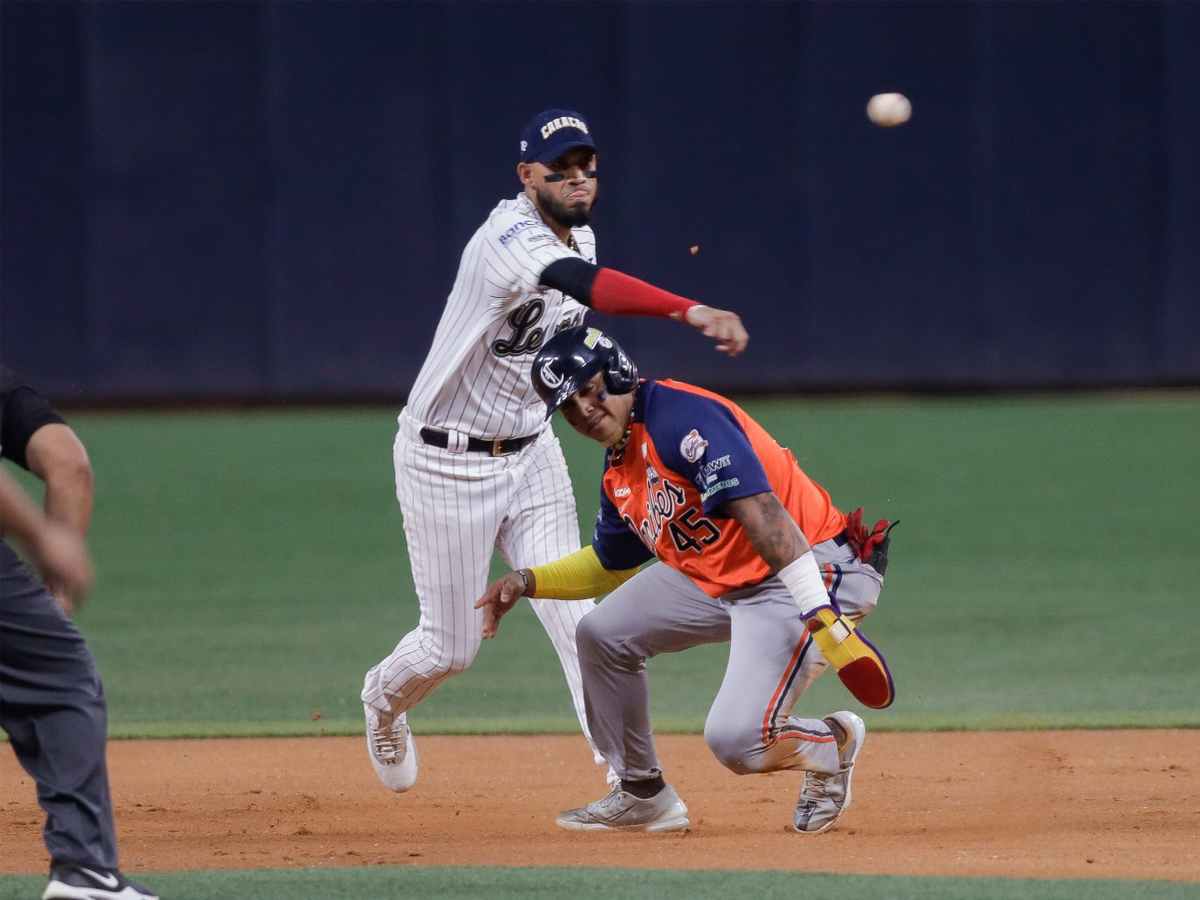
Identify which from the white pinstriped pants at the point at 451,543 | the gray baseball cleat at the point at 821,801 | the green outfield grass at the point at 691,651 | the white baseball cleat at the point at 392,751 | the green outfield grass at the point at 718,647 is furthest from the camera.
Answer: the green outfield grass at the point at 718,647

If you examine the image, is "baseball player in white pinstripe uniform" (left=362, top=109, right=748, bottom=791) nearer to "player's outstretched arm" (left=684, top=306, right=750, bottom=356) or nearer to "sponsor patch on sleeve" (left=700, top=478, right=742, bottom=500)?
"player's outstretched arm" (left=684, top=306, right=750, bottom=356)

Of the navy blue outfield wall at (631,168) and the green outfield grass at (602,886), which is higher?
the navy blue outfield wall at (631,168)

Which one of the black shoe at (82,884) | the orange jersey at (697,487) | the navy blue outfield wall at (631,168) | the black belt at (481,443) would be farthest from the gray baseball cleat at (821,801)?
the navy blue outfield wall at (631,168)

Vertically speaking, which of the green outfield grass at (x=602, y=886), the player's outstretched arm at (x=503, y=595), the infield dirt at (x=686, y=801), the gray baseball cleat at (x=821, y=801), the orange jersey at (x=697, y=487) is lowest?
the infield dirt at (x=686, y=801)

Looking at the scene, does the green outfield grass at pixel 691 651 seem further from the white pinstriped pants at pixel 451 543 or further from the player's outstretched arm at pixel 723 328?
the player's outstretched arm at pixel 723 328

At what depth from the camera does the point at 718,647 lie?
8.05 metres

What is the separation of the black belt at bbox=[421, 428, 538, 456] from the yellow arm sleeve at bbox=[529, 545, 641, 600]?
1.39 feet

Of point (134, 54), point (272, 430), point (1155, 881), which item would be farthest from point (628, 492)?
point (134, 54)

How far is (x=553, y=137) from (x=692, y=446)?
1212mm

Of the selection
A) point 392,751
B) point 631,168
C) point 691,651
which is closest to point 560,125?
point 392,751

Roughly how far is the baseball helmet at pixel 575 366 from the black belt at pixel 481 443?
733mm

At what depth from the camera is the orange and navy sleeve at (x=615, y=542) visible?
15.4ft

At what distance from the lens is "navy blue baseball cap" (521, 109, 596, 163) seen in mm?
4867

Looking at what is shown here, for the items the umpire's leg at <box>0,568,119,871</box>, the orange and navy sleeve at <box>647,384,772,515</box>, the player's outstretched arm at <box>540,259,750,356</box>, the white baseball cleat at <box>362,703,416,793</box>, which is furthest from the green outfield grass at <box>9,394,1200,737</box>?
the umpire's leg at <box>0,568,119,871</box>
